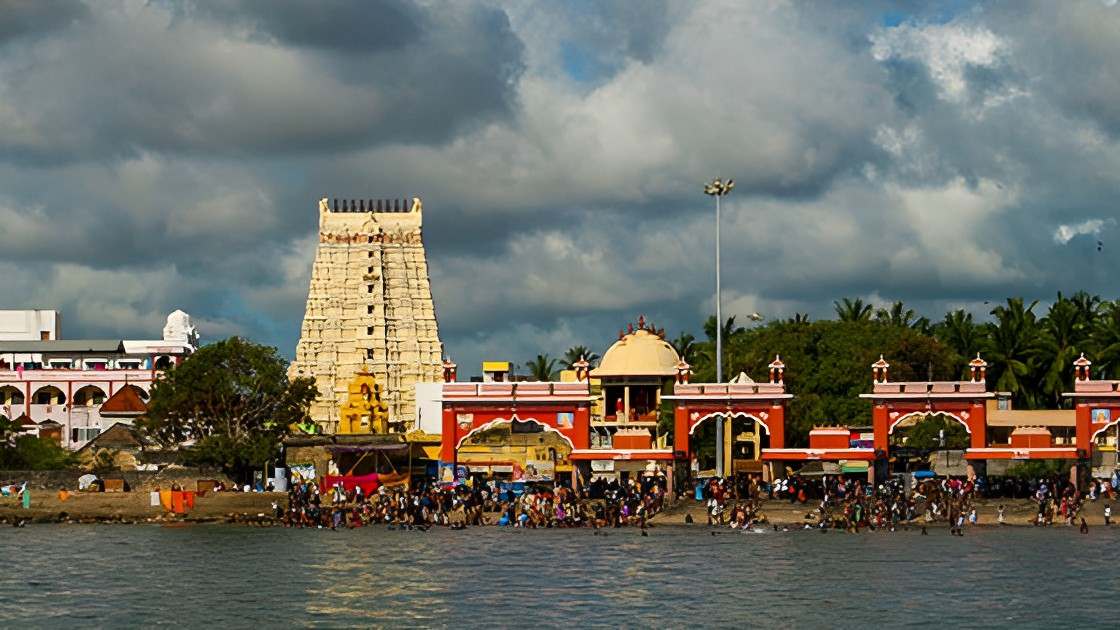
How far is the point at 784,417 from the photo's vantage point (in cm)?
9156

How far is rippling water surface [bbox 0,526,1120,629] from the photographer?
54094 millimetres

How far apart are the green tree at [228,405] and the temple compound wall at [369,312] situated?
37951 millimetres

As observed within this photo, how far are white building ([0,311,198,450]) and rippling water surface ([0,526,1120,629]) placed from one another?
183 ft

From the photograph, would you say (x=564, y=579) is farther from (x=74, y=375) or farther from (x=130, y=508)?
(x=74, y=375)

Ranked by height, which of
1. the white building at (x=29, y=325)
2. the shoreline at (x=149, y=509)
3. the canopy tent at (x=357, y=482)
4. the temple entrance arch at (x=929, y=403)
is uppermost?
the white building at (x=29, y=325)

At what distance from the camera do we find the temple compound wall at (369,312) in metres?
144

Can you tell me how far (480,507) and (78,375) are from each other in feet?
206

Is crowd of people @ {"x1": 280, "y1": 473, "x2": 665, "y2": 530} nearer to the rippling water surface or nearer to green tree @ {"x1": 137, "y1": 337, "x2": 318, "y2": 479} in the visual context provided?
the rippling water surface

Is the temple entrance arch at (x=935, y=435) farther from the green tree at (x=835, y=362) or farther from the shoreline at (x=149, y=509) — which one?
the shoreline at (x=149, y=509)

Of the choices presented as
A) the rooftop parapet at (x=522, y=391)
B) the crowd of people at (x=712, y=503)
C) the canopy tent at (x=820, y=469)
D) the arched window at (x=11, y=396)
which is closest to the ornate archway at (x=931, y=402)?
the canopy tent at (x=820, y=469)

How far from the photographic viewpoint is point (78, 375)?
142125 millimetres

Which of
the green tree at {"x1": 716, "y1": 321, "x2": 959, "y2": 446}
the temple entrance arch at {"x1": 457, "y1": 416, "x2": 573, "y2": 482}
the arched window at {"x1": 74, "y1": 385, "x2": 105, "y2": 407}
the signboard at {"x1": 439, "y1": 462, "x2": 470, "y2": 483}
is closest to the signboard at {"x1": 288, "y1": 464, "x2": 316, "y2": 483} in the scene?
the signboard at {"x1": 439, "y1": 462, "x2": 470, "y2": 483}

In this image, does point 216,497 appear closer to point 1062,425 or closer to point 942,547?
point 942,547

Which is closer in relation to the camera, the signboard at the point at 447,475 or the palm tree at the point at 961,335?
the signboard at the point at 447,475
